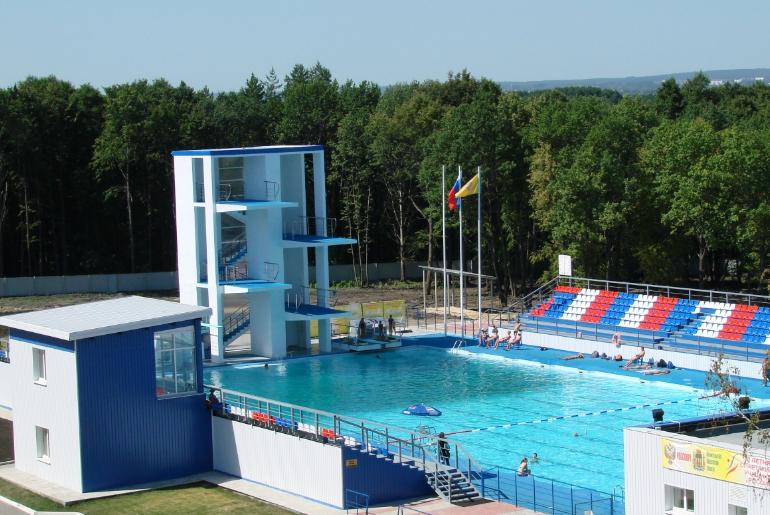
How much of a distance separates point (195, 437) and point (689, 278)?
47.5m

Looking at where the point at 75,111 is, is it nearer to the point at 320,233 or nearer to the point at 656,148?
the point at 320,233

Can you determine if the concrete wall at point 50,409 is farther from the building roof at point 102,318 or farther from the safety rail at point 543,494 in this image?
the safety rail at point 543,494

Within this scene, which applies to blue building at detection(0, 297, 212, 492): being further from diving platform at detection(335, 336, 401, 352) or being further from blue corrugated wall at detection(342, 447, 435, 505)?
diving platform at detection(335, 336, 401, 352)

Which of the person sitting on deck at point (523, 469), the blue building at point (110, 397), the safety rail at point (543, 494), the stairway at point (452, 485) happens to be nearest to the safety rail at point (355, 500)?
the stairway at point (452, 485)

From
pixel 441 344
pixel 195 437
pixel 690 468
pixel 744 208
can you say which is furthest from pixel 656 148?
pixel 690 468

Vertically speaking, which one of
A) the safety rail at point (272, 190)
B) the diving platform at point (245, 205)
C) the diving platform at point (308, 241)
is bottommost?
the diving platform at point (308, 241)

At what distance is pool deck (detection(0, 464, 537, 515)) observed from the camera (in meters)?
28.6

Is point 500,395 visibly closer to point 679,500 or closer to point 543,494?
point 543,494

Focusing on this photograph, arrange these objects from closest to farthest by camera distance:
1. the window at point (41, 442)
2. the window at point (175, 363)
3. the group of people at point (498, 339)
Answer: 1. the window at point (175, 363)
2. the window at point (41, 442)
3. the group of people at point (498, 339)

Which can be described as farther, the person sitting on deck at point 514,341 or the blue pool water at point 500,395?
the person sitting on deck at point 514,341

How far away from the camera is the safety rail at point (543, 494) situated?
1115 inches

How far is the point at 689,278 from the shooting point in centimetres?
7419

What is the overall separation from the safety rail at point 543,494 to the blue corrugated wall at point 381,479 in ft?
5.05

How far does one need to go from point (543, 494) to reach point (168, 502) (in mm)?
8979
